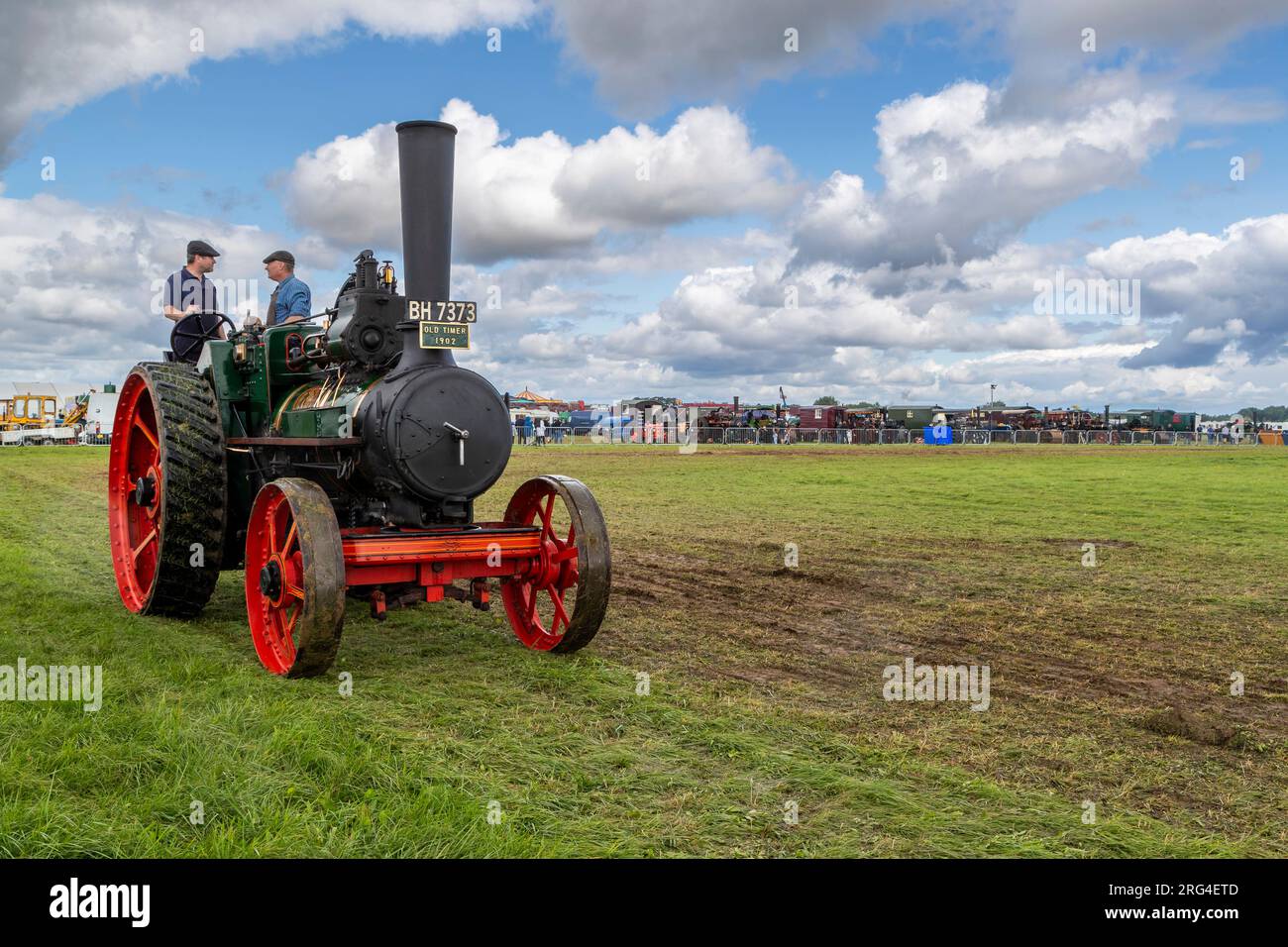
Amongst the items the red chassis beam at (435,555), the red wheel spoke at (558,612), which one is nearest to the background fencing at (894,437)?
the red wheel spoke at (558,612)

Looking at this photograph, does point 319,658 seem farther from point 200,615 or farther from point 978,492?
point 978,492

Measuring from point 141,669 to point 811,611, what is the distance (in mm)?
4606

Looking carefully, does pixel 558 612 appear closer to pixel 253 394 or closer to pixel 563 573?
pixel 563 573

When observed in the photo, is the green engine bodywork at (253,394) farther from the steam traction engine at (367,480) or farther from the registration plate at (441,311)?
the registration plate at (441,311)

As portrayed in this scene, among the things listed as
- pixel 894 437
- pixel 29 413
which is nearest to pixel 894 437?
pixel 894 437

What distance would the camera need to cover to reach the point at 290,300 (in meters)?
7.34

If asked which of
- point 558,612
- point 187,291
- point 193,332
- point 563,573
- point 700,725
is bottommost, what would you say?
point 700,725

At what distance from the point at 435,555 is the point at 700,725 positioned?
1.80 metres

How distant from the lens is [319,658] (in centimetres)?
500

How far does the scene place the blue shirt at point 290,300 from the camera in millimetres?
7336

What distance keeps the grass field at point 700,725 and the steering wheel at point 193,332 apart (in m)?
1.98

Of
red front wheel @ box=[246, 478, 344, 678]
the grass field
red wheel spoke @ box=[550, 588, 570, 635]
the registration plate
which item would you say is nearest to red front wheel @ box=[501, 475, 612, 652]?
red wheel spoke @ box=[550, 588, 570, 635]

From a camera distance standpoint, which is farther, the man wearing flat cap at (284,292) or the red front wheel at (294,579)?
the man wearing flat cap at (284,292)
